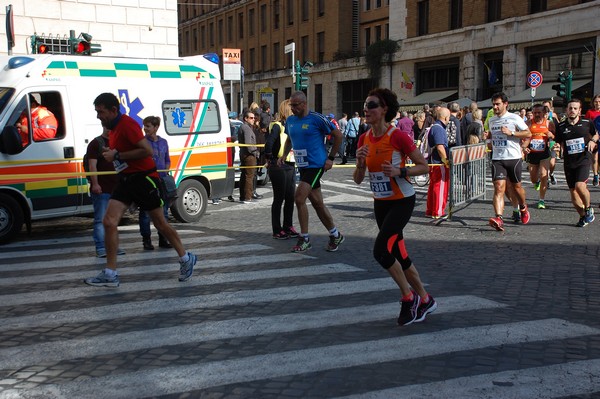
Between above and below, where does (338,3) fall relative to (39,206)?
above

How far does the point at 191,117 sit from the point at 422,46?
29.3 meters

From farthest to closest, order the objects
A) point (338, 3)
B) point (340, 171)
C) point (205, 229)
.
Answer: point (338, 3) → point (340, 171) → point (205, 229)

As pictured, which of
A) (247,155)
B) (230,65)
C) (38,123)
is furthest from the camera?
(230,65)

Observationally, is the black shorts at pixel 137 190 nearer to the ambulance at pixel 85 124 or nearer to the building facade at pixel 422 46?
the ambulance at pixel 85 124

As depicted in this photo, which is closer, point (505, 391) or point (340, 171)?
point (505, 391)

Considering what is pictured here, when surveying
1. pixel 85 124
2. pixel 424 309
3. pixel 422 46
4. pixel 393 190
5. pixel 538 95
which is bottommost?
pixel 424 309

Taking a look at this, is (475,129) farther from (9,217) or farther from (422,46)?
(422,46)

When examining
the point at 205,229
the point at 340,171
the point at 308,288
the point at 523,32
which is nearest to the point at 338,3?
the point at 523,32

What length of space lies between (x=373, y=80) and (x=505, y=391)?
133ft

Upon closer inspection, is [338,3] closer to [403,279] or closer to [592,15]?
[592,15]

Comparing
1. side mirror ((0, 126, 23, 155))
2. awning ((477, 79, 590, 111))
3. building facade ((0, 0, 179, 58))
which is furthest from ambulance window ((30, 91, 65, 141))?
awning ((477, 79, 590, 111))

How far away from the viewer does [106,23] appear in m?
20.6

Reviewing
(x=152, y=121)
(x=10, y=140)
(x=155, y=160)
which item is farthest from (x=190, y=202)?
(x=10, y=140)

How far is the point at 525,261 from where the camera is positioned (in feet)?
26.1
